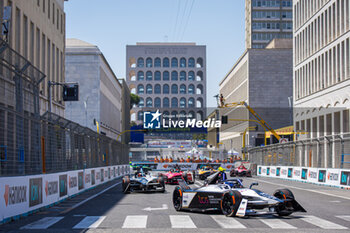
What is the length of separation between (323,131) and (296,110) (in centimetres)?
955

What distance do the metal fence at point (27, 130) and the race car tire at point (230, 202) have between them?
17.2ft

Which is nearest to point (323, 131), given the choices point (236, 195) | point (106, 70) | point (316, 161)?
point (316, 161)

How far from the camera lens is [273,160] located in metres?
45.5

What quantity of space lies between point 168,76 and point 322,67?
462 feet

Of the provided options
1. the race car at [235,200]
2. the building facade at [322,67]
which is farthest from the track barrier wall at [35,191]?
the building facade at [322,67]

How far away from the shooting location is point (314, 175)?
32438 millimetres

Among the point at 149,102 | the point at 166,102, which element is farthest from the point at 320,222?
the point at 166,102

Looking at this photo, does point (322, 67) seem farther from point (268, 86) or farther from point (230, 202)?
point (230, 202)

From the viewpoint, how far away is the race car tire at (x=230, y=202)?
13.0 meters

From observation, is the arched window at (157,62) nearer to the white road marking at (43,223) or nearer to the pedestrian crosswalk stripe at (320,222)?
the white road marking at (43,223)

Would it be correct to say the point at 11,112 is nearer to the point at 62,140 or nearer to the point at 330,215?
the point at 62,140

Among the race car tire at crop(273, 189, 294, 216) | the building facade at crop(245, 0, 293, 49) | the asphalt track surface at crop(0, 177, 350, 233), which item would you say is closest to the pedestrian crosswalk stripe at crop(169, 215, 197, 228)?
the asphalt track surface at crop(0, 177, 350, 233)

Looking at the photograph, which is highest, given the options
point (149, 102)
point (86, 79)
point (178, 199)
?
point (149, 102)

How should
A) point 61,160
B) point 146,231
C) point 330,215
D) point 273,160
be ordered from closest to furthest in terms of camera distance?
point 146,231, point 330,215, point 61,160, point 273,160
